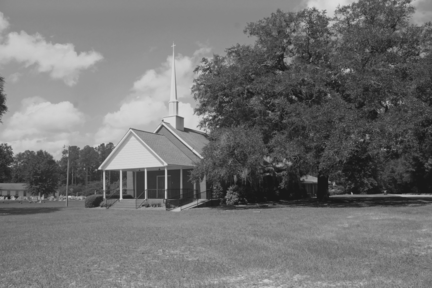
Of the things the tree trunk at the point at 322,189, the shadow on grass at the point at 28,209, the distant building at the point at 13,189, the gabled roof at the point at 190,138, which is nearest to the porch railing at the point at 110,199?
the shadow on grass at the point at 28,209

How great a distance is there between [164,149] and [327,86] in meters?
12.6

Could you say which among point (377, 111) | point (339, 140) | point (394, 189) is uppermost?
point (377, 111)

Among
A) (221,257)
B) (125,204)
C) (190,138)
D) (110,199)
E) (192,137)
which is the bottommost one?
(221,257)

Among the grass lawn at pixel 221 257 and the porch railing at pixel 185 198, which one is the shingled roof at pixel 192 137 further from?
the grass lawn at pixel 221 257

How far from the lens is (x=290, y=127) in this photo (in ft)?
82.1

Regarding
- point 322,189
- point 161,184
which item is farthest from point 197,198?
point 322,189

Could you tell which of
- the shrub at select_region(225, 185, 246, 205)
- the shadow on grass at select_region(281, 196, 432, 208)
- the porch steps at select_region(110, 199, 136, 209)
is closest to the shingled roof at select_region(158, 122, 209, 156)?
the shrub at select_region(225, 185, 246, 205)

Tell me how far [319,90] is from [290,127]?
3.06 metres

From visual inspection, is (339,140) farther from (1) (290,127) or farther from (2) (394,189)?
(2) (394,189)

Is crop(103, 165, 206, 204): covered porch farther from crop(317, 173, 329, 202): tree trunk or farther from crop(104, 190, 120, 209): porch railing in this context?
crop(317, 173, 329, 202): tree trunk

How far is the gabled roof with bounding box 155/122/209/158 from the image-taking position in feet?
106

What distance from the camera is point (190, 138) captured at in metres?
34.7

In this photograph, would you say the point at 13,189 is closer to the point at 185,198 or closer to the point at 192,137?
the point at 192,137

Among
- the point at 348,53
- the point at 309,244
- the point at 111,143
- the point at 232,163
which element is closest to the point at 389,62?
the point at 348,53
